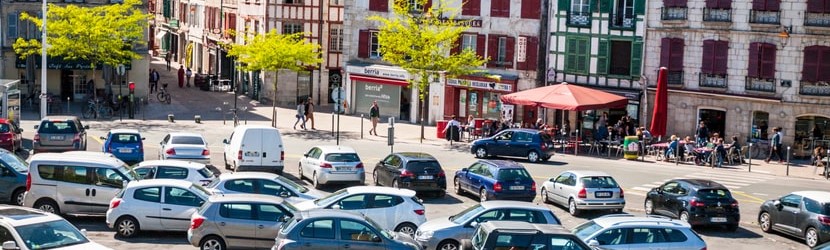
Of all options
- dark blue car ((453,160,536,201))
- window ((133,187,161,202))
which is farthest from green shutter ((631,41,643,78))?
window ((133,187,161,202))

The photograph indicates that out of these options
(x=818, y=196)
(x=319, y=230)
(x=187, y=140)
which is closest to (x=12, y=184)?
(x=187, y=140)

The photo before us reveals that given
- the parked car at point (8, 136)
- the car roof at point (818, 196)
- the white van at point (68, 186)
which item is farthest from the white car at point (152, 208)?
the parked car at point (8, 136)

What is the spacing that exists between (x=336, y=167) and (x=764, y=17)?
75.3 ft

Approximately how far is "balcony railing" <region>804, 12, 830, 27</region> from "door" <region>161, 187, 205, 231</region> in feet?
105

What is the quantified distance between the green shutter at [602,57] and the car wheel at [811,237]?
26766mm

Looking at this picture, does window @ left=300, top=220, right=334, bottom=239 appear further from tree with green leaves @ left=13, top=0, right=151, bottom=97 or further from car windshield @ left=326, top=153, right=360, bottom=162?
tree with green leaves @ left=13, top=0, right=151, bottom=97

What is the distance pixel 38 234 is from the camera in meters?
24.8

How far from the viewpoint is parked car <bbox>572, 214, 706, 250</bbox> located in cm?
2788

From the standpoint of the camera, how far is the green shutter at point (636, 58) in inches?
2323

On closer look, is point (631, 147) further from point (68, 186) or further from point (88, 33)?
point (88, 33)

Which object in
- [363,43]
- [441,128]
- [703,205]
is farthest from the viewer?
[363,43]

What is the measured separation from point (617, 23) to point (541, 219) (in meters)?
31.4

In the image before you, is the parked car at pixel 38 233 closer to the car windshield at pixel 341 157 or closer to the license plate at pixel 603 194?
the car windshield at pixel 341 157

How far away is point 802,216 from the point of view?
Result: 34125mm
